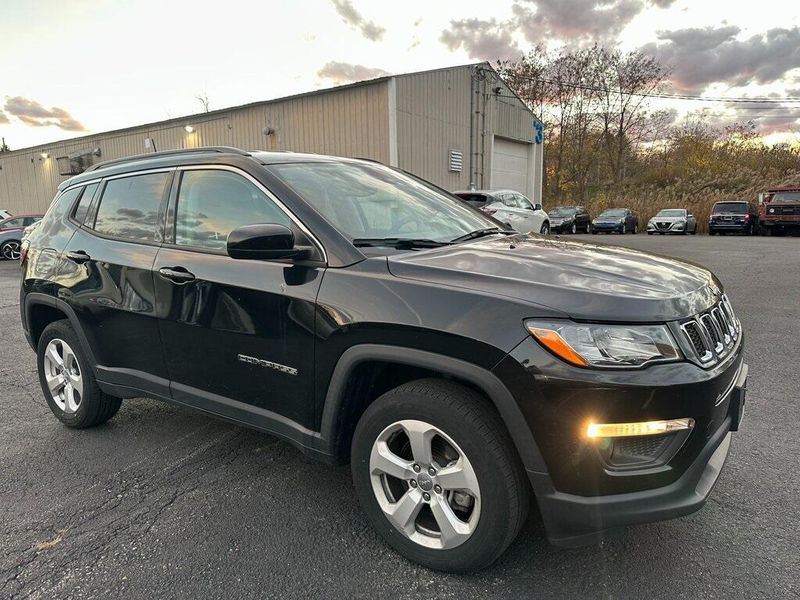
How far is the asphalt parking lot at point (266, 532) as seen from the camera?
2.16 metres

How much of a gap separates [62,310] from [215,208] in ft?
4.80

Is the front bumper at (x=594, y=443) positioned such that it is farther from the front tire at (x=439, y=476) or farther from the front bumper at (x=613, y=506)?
the front tire at (x=439, y=476)

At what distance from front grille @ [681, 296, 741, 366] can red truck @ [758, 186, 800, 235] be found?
25.4 m

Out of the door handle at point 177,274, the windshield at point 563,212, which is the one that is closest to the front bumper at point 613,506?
the door handle at point 177,274

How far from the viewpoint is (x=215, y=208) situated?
290cm

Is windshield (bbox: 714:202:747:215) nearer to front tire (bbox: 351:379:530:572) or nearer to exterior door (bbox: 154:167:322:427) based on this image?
exterior door (bbox: 154:167:322:427)

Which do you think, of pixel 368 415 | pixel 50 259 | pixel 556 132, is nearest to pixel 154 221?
pixel 50 259

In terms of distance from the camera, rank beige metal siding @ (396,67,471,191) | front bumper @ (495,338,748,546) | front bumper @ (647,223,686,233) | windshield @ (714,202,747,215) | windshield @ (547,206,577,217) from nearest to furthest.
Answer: front bumper @ (495,338,748,546) → beige metal siding @ (396,67,471,191) → windshield @ (714,202,747,215) → front bumper @ (647,223,686,233) → windshield @ (547,206,577,217)

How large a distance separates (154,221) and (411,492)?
2109 millimetres

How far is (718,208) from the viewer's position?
25344 millimetres

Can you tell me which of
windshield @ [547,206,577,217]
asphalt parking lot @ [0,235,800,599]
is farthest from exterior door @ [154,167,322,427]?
windshield @ [547,206,577,217]

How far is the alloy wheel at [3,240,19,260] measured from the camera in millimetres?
16781

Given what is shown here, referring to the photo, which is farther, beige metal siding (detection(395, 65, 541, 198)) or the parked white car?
beige metal siding (detection(395, 65, 541, 198))

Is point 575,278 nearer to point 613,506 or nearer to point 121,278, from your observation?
point 613,506
